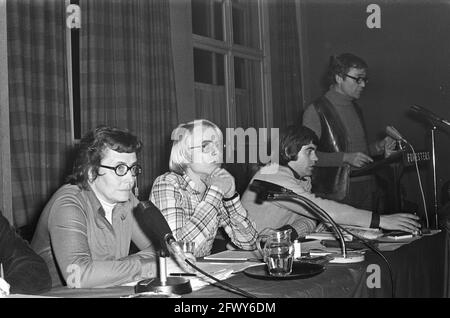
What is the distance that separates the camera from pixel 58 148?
2.98 m

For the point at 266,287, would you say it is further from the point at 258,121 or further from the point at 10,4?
the point at 258,121

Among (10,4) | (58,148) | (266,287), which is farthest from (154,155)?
(266,287)

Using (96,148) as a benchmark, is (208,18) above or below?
above

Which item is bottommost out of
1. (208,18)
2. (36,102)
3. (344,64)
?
(36,102)

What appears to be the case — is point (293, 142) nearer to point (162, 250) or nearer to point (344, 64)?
point (344, 64)

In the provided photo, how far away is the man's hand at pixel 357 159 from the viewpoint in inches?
119

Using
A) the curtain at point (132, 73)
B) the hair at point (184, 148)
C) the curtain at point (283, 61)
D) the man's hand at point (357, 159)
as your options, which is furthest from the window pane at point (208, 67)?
the hair at point (184, 148)

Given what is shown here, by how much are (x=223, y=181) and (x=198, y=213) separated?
185mm

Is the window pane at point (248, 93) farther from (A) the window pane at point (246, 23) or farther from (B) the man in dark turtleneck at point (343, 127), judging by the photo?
(B) the man in dark turtleneck at point (343, 127)

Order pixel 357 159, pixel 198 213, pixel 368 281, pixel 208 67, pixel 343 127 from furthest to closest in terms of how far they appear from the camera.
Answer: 1. pixel 208 67
2. pixel 343 127
3. pixel 357 159
4. pixel 198 213
5. pixel 368 281

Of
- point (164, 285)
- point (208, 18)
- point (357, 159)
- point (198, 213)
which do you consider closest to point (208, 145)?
point (198, 213)

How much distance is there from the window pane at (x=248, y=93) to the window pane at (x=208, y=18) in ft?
1.34

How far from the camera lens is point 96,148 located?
1753 mm

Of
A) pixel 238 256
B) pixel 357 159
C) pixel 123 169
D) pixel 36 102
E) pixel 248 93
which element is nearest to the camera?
pixel 123 169
